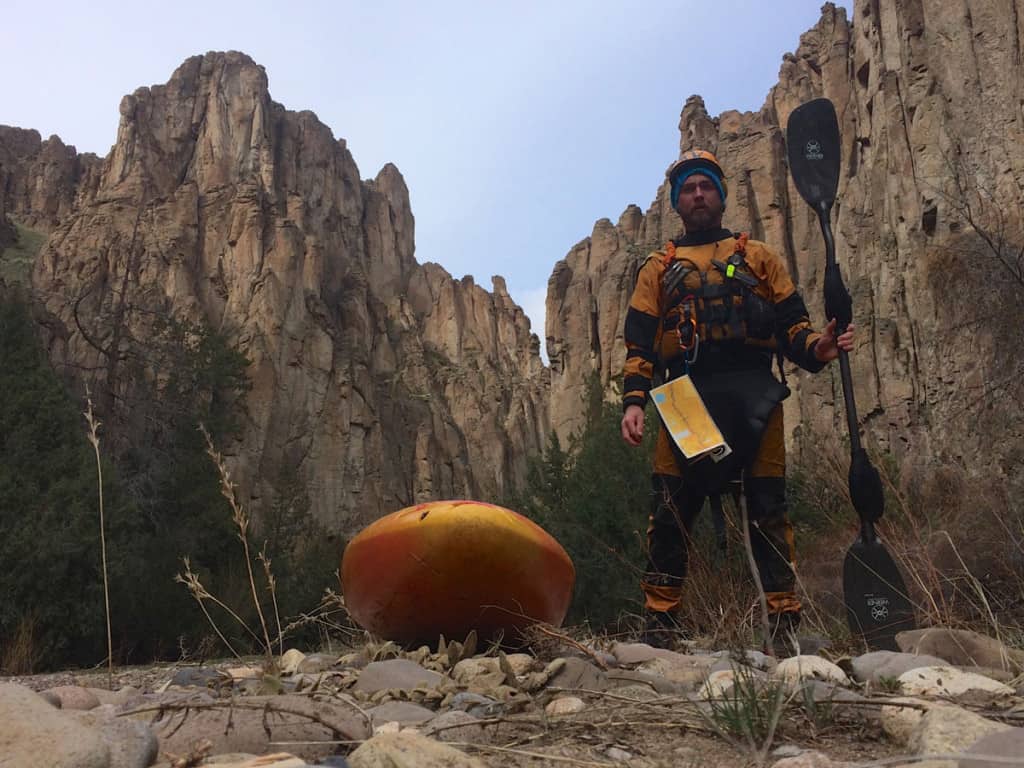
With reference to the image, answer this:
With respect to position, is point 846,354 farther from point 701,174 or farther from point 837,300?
point 701,174

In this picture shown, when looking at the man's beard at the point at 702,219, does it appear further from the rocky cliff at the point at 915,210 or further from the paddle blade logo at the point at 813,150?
the rocky cliff at the point at 915,210

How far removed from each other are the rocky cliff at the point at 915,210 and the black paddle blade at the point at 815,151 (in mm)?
5910

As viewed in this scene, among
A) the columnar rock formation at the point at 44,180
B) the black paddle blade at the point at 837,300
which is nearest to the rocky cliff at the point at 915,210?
the black paddle blade at the point at 837,300

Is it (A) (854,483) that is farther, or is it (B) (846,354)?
(B) (846,354)

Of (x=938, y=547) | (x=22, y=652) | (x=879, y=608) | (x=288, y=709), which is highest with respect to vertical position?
(x=288, y=709)

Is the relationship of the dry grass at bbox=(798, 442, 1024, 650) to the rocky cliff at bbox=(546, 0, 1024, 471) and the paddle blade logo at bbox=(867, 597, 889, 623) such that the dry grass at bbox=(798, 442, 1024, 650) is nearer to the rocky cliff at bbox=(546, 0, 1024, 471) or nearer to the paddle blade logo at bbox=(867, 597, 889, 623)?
the paddle blade logo at bbox=(867, 597, 889, 623)

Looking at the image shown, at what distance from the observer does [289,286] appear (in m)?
44.2

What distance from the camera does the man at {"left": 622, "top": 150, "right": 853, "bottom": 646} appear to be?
3.57 m

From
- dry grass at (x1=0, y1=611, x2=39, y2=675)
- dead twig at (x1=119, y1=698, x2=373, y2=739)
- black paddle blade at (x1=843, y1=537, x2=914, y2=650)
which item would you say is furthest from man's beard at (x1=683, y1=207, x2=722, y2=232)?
dry grass at (x1=0, y1=611, x2=39, y2=675)

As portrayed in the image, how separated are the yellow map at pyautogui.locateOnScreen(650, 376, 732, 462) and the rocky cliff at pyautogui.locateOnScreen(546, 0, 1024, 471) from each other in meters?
6.76

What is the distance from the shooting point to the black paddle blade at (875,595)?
3.00 m

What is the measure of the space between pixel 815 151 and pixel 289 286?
42.8 m

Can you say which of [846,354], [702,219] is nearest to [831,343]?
[846,354]

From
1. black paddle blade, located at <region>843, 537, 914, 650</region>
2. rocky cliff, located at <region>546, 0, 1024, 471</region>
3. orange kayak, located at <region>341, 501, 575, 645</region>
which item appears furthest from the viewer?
rocky cliff, located at <region>546, 0, 1024, 471</region>
